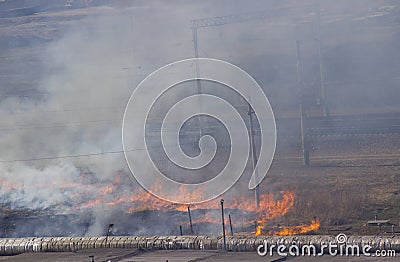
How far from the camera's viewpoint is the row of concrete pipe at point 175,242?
2050cm

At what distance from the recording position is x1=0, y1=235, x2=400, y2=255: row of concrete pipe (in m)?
20.5

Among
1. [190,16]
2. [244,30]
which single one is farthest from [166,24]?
[244,30]

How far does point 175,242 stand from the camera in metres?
22.2

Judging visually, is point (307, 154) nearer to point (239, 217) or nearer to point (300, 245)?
point (239, 217)

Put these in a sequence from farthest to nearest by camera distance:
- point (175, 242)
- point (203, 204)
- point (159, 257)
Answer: point (203, 204) < point (175, 242) < point (159, 257)

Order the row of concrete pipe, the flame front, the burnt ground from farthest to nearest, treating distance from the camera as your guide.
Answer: the flame front
the row of concrete pipe
the burnt ground

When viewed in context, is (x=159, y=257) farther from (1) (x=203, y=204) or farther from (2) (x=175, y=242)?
(1) (x=203, y=204)

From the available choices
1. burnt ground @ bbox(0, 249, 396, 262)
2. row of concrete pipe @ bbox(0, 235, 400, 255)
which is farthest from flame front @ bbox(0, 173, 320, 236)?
burnt ground @ bbox(0, 249, 396, 262)

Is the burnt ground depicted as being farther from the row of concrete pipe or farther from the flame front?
the flame front

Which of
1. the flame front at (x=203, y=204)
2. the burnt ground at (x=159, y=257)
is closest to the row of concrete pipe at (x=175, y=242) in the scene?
the burnt ground at (x=159, y=257)

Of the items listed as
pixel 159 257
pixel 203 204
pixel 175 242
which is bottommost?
pixel 159 257

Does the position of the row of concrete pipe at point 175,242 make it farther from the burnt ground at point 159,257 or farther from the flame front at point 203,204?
the flame front at point 203,204

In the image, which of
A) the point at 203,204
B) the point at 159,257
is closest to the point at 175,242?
the point at 159,257

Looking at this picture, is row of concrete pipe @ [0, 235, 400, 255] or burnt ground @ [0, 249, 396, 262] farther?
row of concrete pipe @ [0, 235, 400, 255]
